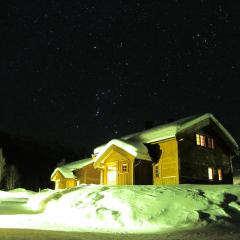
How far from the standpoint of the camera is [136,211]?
45.1 ft

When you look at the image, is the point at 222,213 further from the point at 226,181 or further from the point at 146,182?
the point at 226,181

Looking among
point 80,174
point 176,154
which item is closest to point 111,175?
point 176,154

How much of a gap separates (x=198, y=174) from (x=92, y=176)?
21152 mm

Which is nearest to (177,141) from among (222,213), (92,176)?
(222,213)

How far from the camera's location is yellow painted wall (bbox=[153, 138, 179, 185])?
2762cm

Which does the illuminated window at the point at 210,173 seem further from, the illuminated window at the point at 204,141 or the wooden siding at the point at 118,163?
the wooden siding at the point at 118,163

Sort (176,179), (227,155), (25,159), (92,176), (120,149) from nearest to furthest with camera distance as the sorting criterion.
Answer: (176,179)
(120,149)
(227,155)
(92,176)
(25,159)

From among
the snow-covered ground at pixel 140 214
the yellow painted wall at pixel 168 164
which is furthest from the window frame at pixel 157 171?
the snow-covered ground at pixel 140 214

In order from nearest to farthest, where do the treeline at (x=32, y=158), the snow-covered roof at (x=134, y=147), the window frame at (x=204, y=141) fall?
1. the snow-covered roof at (x=134, y=147)
2. the window frame at (x=204, y=141)
3. the treeline at (x=32, y=158)

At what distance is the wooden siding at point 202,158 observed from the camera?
2803 cm

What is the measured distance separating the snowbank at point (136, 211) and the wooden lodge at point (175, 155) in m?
9.89

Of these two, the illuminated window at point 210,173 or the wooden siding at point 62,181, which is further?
the wooden siding at point 62,181

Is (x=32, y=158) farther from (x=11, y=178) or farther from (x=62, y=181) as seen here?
(x=62, y=181)

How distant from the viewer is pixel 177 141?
2775 cm
